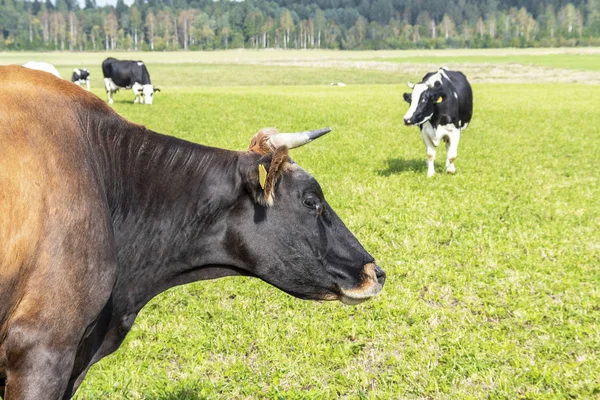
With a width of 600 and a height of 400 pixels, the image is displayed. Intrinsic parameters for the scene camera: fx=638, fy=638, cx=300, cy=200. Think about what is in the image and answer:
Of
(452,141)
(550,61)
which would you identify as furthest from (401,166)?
(550,61)

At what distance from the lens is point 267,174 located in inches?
136

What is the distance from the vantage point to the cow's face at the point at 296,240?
3.64 m

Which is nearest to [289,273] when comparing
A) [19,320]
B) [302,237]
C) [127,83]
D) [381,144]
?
[302,237]

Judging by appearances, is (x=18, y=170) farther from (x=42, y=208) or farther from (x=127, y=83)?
(x=127, y=83)

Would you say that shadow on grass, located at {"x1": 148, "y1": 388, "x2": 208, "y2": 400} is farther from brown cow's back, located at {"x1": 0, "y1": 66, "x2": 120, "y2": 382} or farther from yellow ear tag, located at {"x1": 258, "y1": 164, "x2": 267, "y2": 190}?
yellow ear tag, located at {"x1": 258, "y1": 164, "x2": 267, "y2": 190}

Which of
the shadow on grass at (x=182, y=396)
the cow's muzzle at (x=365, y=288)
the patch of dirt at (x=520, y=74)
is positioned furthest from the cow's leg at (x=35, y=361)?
the patch of dirt at (x=520, y=74)

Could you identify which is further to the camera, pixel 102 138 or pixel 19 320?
pixel 102 138

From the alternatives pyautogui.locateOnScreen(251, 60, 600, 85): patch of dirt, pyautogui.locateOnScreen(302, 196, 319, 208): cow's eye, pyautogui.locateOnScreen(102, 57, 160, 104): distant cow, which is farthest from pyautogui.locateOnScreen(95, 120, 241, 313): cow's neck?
pyautogui.locateOnScreen(251, 60, 600, 85): patch of dirt

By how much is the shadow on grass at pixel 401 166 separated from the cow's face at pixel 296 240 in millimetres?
10156

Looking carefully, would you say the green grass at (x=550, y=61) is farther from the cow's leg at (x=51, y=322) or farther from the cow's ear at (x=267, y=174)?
the cow's leg at (x=51, y=322)

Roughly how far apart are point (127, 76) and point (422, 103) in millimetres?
23430

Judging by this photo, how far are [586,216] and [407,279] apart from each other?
4.52 m

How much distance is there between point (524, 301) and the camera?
6.84 meters

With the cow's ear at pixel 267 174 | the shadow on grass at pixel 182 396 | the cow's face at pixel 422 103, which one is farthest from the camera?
the cow's face at pixel 422 103
